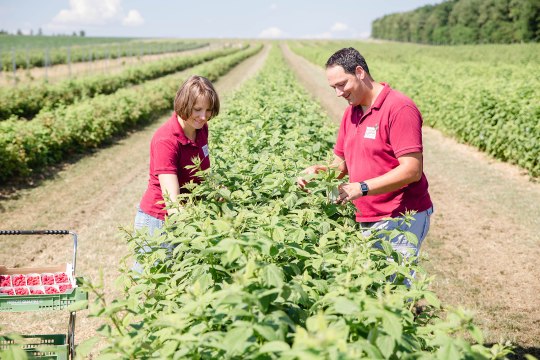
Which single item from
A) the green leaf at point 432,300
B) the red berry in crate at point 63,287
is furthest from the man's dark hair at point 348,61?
the red berry in crate at point 63,287

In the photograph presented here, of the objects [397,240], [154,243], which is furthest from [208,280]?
[397,240]

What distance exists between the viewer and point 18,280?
10.5 feet

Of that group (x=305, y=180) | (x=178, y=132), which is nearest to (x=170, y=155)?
(x=178, y=132)

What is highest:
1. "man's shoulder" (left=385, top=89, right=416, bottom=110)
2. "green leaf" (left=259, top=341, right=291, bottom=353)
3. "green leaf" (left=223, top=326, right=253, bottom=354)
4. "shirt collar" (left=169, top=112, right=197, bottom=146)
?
"man's shoulder" (left=385, top=89, right=416, bottom=110)

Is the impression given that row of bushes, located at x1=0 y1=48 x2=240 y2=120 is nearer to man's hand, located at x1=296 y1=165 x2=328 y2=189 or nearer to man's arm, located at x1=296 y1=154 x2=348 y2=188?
man's arm, located at x1=296 y1=154 x2=348 y2=188

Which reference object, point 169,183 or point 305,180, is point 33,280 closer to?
point 169,183

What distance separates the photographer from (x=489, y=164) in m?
11.0

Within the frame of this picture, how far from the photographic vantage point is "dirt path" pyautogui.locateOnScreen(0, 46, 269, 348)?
488 cm

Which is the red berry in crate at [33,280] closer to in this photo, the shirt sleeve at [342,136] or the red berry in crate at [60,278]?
the red berry in crate at [60,278]

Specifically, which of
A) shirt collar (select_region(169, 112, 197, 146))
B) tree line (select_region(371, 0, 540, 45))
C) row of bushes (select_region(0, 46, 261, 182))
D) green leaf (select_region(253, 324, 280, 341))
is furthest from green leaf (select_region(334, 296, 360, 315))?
tree line (select_region(371, 0, 540, 45))

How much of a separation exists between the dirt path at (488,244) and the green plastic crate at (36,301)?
3.73m

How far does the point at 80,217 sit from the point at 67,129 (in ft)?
13.5

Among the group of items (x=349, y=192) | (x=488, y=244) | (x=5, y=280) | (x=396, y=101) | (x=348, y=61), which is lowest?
(x=488, y=244)

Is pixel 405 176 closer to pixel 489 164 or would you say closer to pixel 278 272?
pixel 278 272
